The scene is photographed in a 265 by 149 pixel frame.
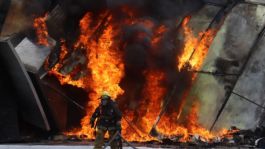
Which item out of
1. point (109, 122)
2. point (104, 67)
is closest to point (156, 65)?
point (104, 67)

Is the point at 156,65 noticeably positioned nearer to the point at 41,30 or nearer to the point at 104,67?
the point at 104,67

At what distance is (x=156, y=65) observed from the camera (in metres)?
15.7

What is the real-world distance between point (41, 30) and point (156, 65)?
Result: 14.1ft

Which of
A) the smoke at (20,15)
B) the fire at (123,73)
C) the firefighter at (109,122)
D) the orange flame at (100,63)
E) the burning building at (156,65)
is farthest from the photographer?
the orange flame at (100,63)

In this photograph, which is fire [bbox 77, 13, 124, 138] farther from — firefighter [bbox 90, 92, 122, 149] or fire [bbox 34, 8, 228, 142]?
firefighter [bbox 90, 92, 122, 149]

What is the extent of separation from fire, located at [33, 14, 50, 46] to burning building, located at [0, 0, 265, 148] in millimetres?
34

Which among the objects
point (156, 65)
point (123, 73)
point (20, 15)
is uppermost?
point (20, 15)

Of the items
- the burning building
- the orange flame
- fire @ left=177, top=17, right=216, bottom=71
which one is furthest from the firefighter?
fire @ left=177, top=17, right=216, bottom=71

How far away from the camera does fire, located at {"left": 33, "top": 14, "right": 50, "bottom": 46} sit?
14203 millimetres

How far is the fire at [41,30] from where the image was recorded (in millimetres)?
14203

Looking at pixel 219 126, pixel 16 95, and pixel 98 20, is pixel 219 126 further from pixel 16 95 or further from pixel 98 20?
pixel 16 95

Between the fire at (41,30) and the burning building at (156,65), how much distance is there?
3 cm

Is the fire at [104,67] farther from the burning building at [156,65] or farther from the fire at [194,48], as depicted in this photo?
the fire at [194,48]

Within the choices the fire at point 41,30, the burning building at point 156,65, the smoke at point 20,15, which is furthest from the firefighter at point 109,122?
the smoke at point 20,15
